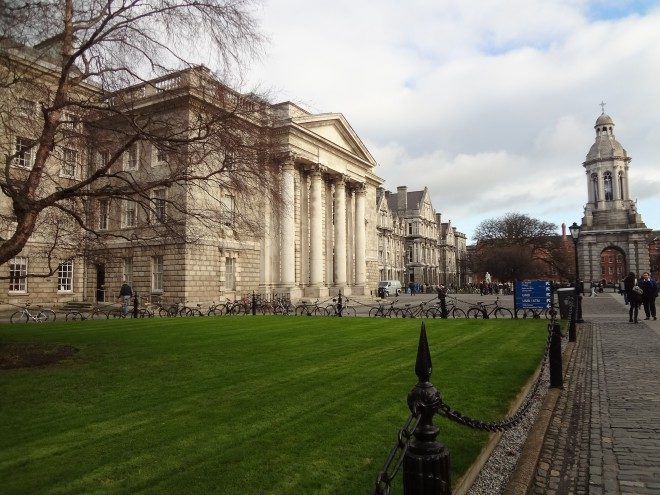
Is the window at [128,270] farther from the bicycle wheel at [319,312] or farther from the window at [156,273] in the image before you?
the bicycle wheel at [319,312]

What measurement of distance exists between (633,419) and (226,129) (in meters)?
8.47

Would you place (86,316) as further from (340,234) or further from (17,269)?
(340,234)

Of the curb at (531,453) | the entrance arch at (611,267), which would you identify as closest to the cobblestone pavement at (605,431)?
the curb at (531,453)

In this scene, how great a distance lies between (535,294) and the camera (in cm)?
1945

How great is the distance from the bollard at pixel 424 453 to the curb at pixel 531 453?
5.11 feet

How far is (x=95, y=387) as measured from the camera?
26.3ft

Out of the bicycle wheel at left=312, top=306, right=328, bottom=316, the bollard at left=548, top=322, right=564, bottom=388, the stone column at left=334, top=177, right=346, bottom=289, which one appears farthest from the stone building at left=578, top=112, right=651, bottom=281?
→ the bollard at left=548, top=322, right=564, bottom=388

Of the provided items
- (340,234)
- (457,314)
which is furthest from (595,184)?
(457,314)

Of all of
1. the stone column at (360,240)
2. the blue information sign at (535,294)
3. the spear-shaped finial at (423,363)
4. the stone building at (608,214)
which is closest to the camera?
the spear-shaped finial at (423,363)

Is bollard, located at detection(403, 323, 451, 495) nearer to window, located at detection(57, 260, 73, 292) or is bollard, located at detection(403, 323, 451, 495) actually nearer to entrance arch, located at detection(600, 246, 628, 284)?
window, located at detection(57, 260, 73, 292)

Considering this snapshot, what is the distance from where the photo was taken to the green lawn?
4395mm

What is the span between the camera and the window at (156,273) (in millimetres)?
33281

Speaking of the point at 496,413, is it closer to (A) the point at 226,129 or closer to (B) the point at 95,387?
(B) the point at 95,387

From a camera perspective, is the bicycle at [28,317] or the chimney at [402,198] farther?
the chimney at [402,198]
